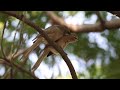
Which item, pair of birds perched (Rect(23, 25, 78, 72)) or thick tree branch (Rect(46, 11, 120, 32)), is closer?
pair of birds perched (Rect(23, 25, 78, 72))

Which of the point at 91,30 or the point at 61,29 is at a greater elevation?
the point at 61,29

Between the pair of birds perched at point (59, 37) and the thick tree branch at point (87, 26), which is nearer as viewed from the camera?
the pair of birds perched at point (59, 37)

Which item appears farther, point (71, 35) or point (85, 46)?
point (85, 46)

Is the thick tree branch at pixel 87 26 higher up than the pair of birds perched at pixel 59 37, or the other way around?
the pair of birds perched at pixel 59 37

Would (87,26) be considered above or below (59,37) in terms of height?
below

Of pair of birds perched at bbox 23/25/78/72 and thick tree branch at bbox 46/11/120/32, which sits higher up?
pair of birds perched at bbox 23/25/78/72

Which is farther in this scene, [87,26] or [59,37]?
[87,26]

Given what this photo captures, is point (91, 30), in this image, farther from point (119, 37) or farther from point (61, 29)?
point (61, 29)
